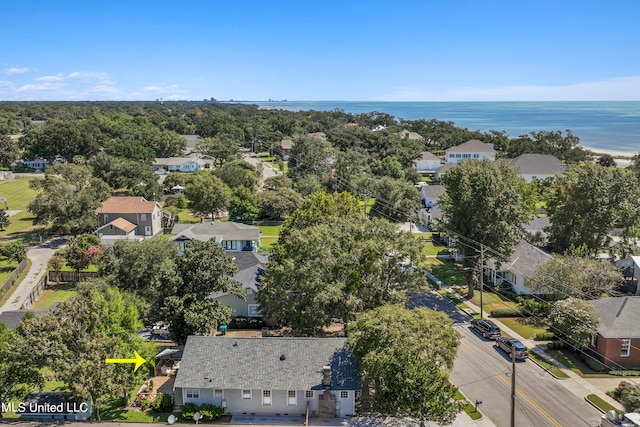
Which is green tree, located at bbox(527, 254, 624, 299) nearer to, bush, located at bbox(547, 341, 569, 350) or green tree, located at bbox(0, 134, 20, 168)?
bush, located at bbox(547, 341, 569, 350)

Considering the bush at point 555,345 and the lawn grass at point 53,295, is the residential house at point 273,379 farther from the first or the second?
the lawn grass at point 53,295

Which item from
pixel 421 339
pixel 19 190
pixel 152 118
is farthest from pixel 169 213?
pixel 152 118

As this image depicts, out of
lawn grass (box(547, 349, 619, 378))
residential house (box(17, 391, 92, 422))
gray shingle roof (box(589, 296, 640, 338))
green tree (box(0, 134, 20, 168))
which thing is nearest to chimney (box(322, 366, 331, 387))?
residential house (box(17, 391, 92, 422))

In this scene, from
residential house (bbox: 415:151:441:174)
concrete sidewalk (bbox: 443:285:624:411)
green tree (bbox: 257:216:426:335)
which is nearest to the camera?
concrete sidewalk (bbox: 443:285:624:411)

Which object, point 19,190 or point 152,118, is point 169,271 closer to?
point 19,190

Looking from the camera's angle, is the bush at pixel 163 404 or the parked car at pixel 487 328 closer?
the bush at pixel 163 404

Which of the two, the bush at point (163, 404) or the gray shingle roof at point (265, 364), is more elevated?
the gray shingle roof at point (265, 364)

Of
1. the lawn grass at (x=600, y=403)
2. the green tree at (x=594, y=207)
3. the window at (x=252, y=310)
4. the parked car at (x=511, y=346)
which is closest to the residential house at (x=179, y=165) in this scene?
the window at (x=252, y=310)
